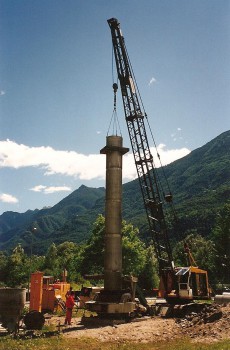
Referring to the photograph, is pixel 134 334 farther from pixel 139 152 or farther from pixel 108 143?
pixel 139 152

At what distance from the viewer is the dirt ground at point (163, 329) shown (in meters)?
16.8

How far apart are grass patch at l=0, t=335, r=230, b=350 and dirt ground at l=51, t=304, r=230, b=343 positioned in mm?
883

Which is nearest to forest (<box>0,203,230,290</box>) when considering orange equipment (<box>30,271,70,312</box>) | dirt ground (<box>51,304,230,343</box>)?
orange equipment (<box>30,271,70,312</box>)

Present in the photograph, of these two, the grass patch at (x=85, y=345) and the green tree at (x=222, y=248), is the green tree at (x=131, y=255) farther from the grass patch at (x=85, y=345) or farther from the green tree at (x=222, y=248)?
the grass patch at (x=85, y=345)

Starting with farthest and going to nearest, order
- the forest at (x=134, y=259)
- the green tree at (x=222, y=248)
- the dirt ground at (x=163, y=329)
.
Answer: the green tree at (x=222, y=248), the forest at (x=134, y=259), the dirt ground at (x=163, y=329)

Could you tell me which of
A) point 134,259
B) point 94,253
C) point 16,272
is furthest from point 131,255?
point 16,272

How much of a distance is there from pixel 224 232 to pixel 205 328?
38768 millimetres

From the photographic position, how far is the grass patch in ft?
47.4

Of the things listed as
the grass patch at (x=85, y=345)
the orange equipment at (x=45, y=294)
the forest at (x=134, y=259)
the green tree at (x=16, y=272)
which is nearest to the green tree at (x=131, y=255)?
the forest at (x=134, y=259)

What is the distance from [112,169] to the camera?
24.6 metres

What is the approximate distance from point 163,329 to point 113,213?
8.18m

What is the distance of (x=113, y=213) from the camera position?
23.9 meters

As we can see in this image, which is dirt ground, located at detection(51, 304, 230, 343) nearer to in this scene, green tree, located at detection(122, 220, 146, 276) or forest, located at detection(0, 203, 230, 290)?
green tree, located at detection(122, 220, 146, 276)

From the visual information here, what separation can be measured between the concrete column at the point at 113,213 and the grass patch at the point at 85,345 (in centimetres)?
667
